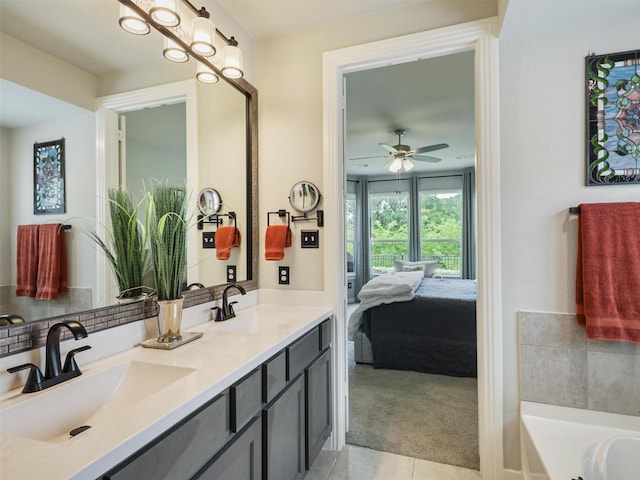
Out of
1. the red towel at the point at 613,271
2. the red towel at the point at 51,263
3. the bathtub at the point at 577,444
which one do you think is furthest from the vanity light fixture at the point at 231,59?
the bathtub at the point at 577,444

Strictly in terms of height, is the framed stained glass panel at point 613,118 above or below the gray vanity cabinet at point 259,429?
above

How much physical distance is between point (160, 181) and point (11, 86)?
24.0 inches

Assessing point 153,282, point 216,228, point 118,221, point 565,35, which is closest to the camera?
point 118,221

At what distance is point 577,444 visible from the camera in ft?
5.07

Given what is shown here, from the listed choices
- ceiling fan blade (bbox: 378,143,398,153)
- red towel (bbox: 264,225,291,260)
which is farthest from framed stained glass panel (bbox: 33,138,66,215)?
ceiling fan blade (bbox: 378,143,398,153)

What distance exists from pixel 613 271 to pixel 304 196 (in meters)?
1.67

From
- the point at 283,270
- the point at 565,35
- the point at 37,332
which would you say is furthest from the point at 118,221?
the point at 565,35

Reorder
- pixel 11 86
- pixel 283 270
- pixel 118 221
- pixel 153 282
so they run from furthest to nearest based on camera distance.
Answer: pixel 283 270
pixel 153 282
pixel 118 221
pixel 11 86

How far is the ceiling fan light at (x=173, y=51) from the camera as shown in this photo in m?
1.64

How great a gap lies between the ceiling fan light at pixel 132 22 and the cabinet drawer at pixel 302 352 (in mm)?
1535

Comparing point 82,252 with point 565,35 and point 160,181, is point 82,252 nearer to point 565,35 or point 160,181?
point 160,181

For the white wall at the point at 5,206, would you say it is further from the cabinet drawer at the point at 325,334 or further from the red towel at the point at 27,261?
the cabinet drawer at the point at 325,334

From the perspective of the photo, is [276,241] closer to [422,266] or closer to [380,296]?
[380,296]

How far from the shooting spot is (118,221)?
138 centimetres
